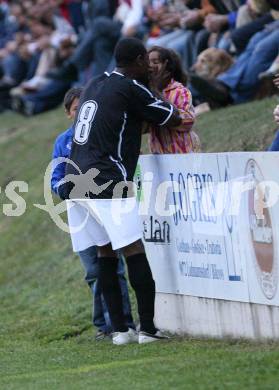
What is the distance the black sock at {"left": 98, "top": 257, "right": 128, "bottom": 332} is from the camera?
9.68 meters

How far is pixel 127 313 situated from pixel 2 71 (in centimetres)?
2056

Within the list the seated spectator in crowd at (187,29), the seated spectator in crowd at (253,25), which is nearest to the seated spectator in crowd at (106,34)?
the seated spectator in crowd at (187,29)

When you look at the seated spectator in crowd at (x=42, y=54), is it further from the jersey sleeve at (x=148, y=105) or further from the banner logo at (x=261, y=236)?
the banner logo at (x=261, y=236)

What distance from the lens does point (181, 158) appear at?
9500mm

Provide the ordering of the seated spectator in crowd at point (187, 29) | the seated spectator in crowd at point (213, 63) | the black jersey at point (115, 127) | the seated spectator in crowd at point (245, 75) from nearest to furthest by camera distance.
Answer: the black jersey at point (115, 127)
the seated spectator in crowd at point (245, 75)
the seated spectator in crowd at point (213, 63)
the seated spectator in crowd at point (187, 29)

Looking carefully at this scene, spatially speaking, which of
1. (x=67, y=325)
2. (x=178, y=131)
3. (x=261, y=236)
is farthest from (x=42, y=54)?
(x=261, y=236)

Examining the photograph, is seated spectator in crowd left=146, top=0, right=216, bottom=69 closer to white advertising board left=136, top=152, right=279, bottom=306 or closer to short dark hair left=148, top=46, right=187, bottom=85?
short dark hair left=148, top=46, right=187, bottom=85

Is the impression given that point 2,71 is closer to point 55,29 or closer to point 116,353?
point 55,29

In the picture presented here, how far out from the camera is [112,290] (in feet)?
31.8

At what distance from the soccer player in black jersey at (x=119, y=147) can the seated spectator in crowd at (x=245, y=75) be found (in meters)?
5.49

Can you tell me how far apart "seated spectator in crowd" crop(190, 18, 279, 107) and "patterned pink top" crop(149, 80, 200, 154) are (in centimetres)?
491

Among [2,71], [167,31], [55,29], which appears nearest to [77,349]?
[167,31]

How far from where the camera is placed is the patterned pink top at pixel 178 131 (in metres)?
9.67

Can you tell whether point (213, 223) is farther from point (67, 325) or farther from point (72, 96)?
point (67, 325)
